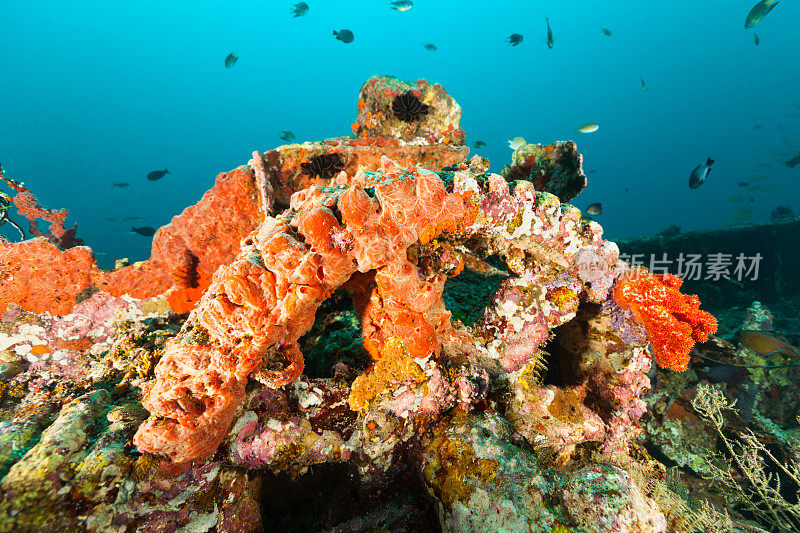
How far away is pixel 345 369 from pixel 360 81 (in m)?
177

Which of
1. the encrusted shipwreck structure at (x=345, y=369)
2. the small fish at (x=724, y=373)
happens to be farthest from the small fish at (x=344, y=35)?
the small fish at (x=724, y=373)

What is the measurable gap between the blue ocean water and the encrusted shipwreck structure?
80735 millimetres

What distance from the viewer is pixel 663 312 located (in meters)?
3.90

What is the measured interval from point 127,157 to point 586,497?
149m

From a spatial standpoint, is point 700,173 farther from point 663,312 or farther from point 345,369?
point 345,369

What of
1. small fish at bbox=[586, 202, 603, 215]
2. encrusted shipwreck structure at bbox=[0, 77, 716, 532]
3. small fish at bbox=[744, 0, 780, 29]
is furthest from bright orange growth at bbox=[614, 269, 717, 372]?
small fish at bbox=[744, 0, 780, 29]

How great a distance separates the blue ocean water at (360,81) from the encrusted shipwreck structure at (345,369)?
80.7 m

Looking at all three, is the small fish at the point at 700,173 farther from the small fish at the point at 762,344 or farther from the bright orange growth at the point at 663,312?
the bright orange growth at the point at 663,312

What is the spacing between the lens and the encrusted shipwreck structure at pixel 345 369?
259 cm

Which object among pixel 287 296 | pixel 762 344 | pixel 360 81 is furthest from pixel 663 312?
pixel 360 81

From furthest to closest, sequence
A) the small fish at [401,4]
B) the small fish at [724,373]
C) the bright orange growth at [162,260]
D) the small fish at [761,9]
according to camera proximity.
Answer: the small fish at [401,4], the small fish at [761,9], the small fish at [724,373], the bright orange growth at [162,260]

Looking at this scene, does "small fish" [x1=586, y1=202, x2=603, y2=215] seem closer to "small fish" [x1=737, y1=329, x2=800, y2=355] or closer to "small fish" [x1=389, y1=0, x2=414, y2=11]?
"small fish" [x1=737, y1=329, x2=800, y2=355]

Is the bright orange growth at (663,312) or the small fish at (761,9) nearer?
the bright orange growth at (663,312)

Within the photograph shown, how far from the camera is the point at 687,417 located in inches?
248
